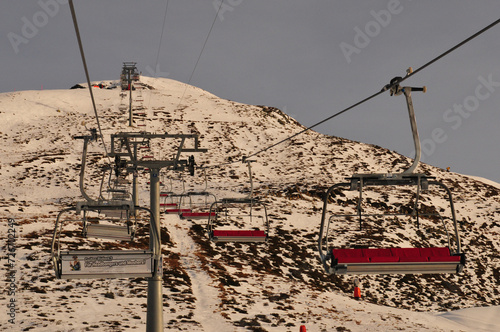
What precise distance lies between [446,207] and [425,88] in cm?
4596

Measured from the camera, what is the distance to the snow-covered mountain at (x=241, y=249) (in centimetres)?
1991

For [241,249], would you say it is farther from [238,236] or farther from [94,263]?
[94,263]

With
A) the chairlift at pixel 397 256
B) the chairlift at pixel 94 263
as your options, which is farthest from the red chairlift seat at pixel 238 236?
the chairlift at pixel 397 256

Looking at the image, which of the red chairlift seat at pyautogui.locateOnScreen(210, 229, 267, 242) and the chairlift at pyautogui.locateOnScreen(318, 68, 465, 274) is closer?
the chairlift at pyautogui.locateOnScreen(318, 68, 465, 274)

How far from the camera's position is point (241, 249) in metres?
32.2

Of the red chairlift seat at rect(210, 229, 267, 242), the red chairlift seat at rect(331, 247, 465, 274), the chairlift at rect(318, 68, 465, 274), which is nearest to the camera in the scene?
the chairlift at rect(318, 68, 465, 274)

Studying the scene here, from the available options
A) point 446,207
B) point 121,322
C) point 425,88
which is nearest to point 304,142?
point 446,207

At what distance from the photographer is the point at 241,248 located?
3244 centimetres

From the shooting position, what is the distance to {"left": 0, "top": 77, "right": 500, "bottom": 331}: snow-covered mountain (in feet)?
65.3

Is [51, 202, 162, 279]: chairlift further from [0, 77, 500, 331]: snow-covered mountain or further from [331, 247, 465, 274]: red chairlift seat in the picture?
[0, 77, 500, 331]: snow-covered mountain

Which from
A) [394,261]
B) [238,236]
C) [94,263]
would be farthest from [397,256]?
[238,236]

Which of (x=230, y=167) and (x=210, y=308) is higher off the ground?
(x=230, y=167)

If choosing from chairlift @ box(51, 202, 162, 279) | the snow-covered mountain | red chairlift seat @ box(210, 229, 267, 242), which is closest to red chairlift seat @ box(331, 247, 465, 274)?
chairlift @ box(51, 202, 162, 279)

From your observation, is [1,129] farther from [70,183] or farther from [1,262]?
[1,262]
